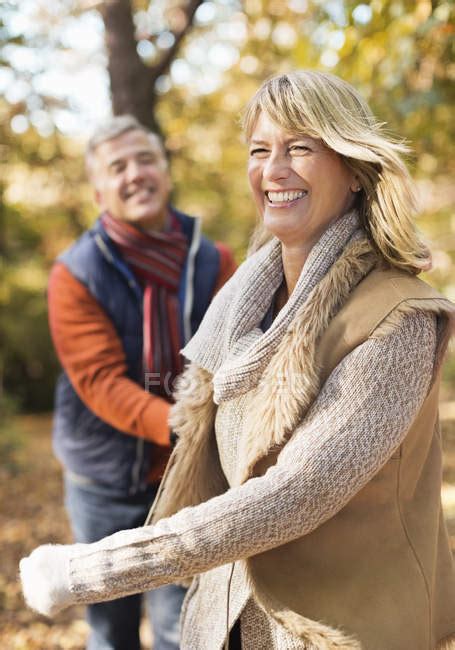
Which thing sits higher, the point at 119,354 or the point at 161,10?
the point at 161,10

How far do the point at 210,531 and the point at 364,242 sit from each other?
69cm

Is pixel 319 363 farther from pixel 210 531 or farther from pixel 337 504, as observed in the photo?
pixel 210 531

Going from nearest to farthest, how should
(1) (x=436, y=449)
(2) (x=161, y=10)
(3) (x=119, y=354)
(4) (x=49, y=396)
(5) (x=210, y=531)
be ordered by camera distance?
(5) (x=210, y=531) → (1) (x=436, y=449) → (3) (x=119, y=354) → (2) (x=161, y=10) → (4) (x=49, y=396)

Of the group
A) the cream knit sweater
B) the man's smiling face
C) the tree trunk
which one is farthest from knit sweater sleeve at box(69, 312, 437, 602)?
the tree trunk

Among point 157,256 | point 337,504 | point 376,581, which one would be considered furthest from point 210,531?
point 157,256

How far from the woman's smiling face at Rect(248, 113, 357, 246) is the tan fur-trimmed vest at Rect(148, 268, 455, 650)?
188 mm

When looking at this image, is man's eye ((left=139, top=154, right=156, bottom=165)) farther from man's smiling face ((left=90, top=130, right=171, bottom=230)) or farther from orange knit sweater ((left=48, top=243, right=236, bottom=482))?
orange knit sweater ((left=48, top=243, right=236, bottom=482))

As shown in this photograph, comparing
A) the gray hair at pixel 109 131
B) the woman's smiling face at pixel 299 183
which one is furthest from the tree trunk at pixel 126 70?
the woman's smiling face at pixel 299 183

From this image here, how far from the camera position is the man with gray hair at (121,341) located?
261 centimetres

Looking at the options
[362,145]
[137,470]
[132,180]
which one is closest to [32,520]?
[137,470]

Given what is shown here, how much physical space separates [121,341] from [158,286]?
9.9 inches

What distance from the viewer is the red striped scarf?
8.63ft

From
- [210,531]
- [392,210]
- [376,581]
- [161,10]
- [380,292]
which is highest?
[161,10]

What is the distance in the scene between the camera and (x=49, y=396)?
9.77 metres
